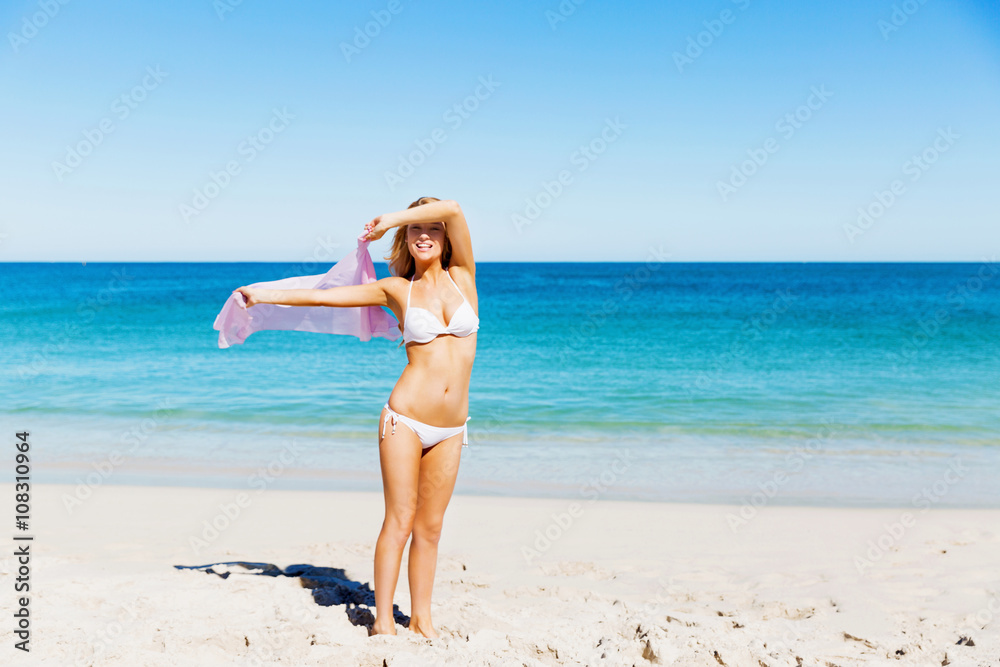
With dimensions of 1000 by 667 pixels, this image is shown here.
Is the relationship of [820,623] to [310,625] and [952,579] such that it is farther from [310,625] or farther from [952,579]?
[310,625]

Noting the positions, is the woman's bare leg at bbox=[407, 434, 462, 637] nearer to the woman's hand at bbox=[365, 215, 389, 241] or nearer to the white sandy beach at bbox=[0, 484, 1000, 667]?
the white sandy beach at bbox=[0, 484, 1000, 667]

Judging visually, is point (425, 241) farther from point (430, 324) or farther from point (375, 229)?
point (430, 324)

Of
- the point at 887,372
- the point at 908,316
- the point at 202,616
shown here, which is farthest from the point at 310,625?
the point at 908,316

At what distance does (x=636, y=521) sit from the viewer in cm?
653

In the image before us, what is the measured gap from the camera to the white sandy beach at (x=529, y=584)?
354 cm

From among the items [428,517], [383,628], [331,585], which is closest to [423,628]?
[383,628]

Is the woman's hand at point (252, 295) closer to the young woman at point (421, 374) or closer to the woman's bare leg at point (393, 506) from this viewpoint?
the young woman at point (421, 374)

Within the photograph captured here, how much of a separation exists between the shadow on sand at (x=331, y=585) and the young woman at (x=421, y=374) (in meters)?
0.34

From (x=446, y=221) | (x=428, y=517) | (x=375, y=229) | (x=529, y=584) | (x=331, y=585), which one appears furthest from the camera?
(x=529, y=584)

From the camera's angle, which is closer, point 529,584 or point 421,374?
point 421,374

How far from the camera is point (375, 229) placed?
3.49 meters

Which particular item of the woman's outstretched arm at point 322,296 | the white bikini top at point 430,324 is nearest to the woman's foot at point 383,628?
the white bikini top at point 430,324

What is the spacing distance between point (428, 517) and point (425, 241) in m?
1.51

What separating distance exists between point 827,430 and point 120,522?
370 inches
